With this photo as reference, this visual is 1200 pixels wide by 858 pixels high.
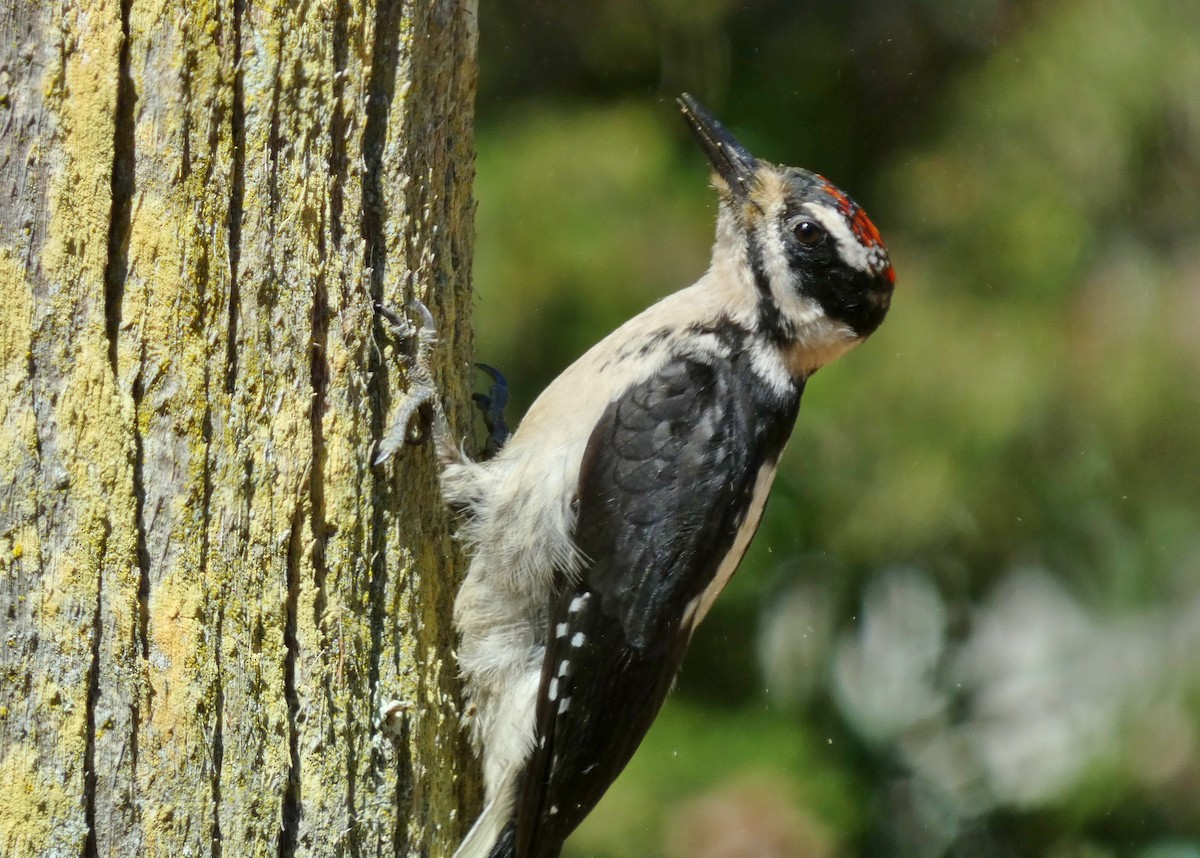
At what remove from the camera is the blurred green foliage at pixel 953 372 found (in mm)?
3330

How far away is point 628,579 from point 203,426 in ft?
3.18

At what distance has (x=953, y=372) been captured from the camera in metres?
3.32

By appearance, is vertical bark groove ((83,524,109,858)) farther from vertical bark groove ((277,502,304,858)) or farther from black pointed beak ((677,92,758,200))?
black pointed beak ((677,92,758,200))

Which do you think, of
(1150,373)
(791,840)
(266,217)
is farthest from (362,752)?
(1150,373)

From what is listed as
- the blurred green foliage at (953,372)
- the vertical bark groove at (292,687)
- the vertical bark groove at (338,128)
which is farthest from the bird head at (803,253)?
the vertical bark groove at (292,687)

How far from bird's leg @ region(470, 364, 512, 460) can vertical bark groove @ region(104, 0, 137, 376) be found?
1137mm

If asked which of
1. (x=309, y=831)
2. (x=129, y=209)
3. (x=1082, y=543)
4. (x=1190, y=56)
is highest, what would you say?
(x=1190, y=56)

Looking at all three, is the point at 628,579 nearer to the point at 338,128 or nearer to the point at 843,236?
the point at 843,236

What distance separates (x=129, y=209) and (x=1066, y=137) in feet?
8.51

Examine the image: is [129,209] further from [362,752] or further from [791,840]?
[791,840]

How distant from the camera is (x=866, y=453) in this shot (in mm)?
3367

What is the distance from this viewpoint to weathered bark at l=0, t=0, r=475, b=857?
1.66 meters

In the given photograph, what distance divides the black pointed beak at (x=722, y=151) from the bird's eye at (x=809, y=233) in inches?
6.8

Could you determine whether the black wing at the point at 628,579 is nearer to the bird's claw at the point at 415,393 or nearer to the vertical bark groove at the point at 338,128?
the bird's claw at the point at 415,393
